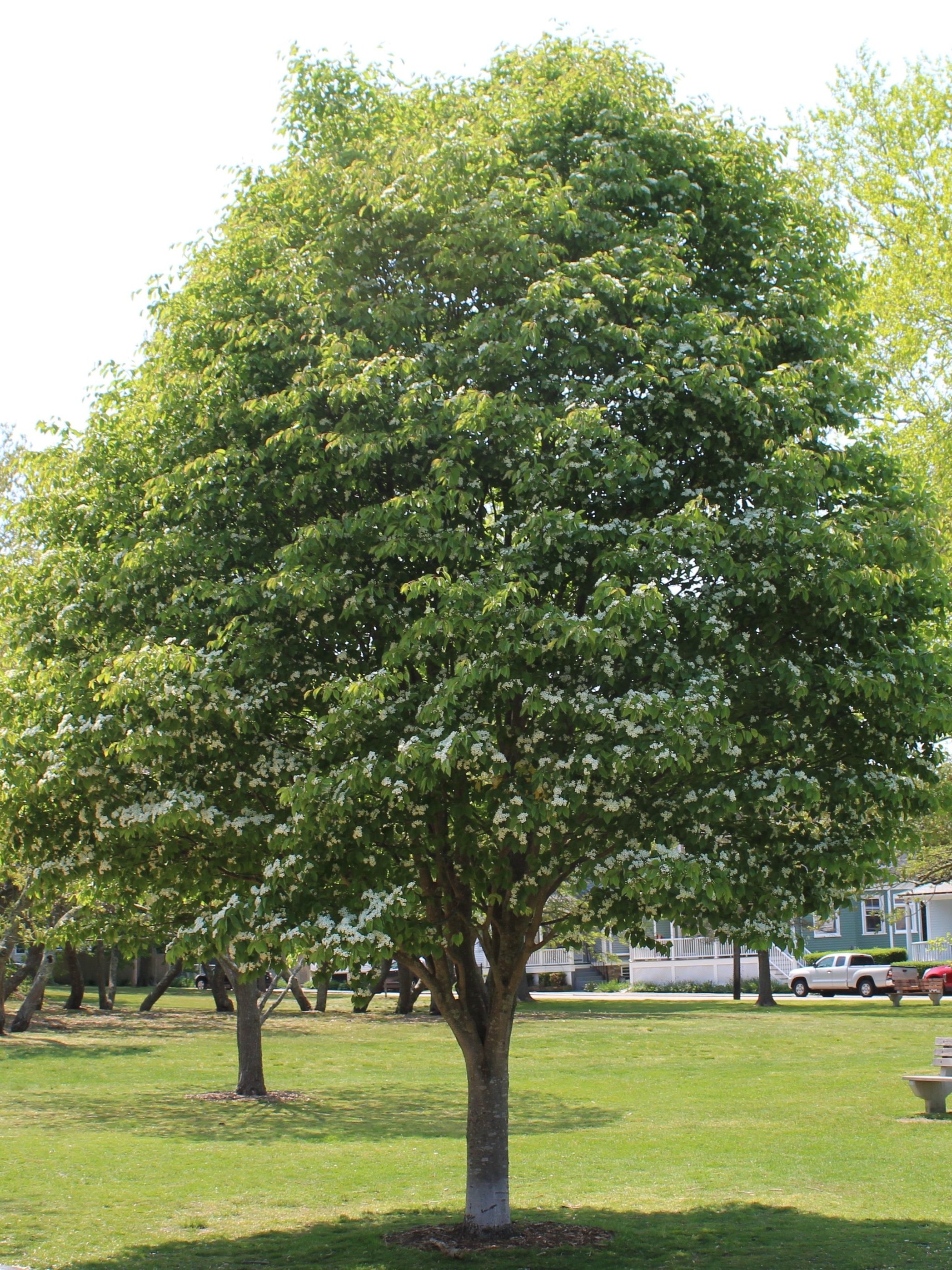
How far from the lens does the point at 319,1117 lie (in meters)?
20.3

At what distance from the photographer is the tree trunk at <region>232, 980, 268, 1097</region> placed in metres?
22.1

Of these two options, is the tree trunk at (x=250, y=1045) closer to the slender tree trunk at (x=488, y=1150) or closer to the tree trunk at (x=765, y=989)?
the slender tree trunk at (x=488, y=1150)

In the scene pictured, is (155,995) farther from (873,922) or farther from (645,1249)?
(645,1249)

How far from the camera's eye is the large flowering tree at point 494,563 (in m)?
9.04

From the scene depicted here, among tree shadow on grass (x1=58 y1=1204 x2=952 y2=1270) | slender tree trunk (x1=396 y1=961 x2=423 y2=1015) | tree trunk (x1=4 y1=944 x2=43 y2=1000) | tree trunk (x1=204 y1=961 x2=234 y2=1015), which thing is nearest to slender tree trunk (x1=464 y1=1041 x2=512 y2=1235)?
tree shadow on grass (x1=58 y1=1204 x2=952 y2=1270)

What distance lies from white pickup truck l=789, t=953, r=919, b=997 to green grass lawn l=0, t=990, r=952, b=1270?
1764cm

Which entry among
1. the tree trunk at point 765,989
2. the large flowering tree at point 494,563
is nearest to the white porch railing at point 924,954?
the tree trunk at point 765,989

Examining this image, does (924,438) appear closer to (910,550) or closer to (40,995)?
→ (910,550)

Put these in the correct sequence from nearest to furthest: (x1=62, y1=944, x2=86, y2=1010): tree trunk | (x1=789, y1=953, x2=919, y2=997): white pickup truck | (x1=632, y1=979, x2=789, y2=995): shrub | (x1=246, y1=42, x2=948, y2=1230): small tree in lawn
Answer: (x1=246, y1=42, x2=948, y2=1230): small tree in lawn < (x1=62, y1=944, x2=86, y2=1010): tree trunk < (x1=789, y1=953, x2=919, y2=997): white pickup truck < (x1=632, y1=979, x2=789, y2=995): shrub

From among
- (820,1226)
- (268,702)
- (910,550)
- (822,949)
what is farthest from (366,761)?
(822,949)

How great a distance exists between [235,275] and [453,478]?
3381 millimetres

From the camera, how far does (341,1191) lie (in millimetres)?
14078

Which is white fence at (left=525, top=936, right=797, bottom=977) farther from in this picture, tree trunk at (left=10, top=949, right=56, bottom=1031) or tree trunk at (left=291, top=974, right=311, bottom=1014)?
tree trunk at (left=10, top=949, right=56, bottom=1031)

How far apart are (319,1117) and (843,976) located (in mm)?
35898
